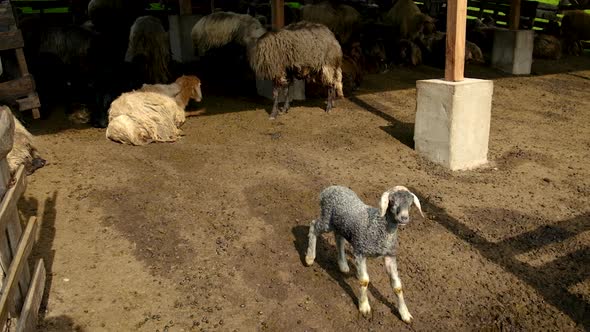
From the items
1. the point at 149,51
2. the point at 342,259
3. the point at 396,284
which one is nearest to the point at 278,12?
the point at 149,51

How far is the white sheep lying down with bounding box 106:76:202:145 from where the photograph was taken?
7164mm

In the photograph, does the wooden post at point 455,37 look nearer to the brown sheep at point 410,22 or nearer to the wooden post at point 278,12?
the wooden post at point 278,12

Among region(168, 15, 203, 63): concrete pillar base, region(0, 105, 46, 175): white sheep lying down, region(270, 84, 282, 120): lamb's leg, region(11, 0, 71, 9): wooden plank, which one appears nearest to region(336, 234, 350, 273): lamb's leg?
region(0, 105, 46, 175): white sheep lying down

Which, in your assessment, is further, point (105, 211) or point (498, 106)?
point (498, 106)

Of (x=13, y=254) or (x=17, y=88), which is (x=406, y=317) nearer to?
(x=13, y=254)

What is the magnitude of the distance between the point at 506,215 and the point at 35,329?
455 centimetres

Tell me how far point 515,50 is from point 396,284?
10.8m

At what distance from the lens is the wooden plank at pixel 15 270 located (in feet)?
8.60

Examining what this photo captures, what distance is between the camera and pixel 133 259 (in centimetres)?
428

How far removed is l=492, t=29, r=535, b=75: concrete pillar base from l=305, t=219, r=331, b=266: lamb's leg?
34.0 feet

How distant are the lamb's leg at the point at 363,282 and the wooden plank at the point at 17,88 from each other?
593 centimetres

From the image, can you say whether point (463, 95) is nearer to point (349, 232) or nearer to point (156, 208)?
point (349, 232)

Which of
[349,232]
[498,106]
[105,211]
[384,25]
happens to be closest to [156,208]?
[105,211]

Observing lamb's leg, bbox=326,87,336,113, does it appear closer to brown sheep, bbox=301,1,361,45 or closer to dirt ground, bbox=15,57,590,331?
dirt ground, bbox=15,57,590,331
